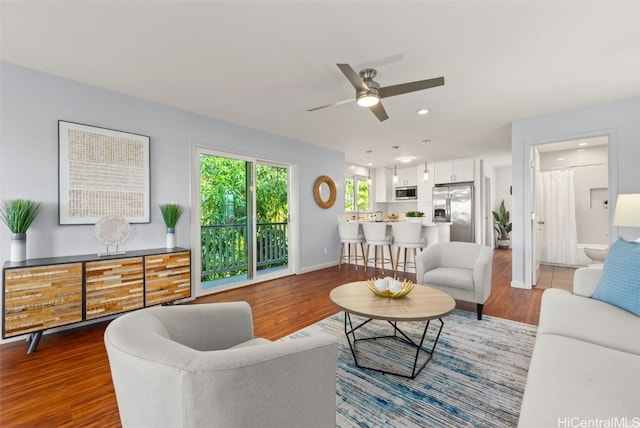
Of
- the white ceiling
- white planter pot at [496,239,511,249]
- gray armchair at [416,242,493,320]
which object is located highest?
the white ceiling

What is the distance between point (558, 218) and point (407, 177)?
11.5 feet

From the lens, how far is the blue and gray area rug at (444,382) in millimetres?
1535

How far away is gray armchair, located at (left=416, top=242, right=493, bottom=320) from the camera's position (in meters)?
2.87

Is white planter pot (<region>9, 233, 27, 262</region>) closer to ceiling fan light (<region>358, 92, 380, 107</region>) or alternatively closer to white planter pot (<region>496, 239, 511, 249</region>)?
ceiling fan light (<region>358, 92, 380, 107</region>)

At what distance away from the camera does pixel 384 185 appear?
827 centimetres

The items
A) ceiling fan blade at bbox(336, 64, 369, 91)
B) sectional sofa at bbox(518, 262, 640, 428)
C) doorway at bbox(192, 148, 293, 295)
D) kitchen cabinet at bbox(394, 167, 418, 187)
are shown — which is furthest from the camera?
kitchen cabinet at bbox(394, 167, 418, 187)

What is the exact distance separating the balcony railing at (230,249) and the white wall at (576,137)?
383cm

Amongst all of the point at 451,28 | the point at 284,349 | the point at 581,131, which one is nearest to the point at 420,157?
the point at 581,131

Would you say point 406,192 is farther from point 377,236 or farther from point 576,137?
point 576,137

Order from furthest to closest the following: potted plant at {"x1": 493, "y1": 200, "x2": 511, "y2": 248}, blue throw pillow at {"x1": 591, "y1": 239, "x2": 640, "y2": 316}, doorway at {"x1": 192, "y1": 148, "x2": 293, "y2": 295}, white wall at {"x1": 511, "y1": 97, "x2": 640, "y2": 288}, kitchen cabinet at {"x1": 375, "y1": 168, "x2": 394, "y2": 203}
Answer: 1. kitchen cabinet at {"x1": 375, "y1": 168, "x2": 394, "y2": 203}
2. potted plant at {"x1": 493, "y1": 200, "x2": 511, "y2": 248}
3. doorway at {"x1": 192, "y1": 148, "x2": 293, "y2": 295}
4. white wall at {"x1": 511, "y1": 97, "x2": 640, "y2": 288}
5. blue throw pillow at {"x1": 591, "y1": 239, "x2": 640, "y2": 316}

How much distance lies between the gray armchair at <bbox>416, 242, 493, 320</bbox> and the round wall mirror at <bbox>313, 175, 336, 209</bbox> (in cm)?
265

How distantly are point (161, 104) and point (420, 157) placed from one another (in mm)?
5366

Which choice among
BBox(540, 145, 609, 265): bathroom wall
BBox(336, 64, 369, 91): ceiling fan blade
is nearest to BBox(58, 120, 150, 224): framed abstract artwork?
BBox(336, 64, 369, 91): ceiling fan blade

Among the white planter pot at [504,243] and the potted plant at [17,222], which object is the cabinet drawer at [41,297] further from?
the white planter pot at [504,243]
